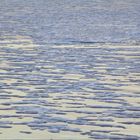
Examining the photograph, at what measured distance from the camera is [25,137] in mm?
6777

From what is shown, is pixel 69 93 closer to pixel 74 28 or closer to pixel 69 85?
pixel 69 85

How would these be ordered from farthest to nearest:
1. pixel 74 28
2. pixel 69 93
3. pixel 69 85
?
pixel 74 28 < pixel 69 85 < pixel 69 93

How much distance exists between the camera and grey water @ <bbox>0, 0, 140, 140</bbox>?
7.22 metres

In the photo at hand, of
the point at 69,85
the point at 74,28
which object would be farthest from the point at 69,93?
the point at 74,28

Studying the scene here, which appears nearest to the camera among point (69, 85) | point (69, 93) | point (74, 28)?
point (69, 93)

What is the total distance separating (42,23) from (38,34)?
Result: 3928 millimetres

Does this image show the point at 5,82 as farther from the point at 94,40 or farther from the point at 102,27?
the point at 102,27

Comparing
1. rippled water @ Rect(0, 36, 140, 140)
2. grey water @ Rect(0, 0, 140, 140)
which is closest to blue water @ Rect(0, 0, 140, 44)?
grey water @ Rect(0, 0, 140, 140)

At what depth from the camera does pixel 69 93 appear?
9031mm

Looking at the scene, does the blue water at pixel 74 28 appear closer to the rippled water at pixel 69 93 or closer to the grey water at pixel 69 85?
the grey water at pixel 69 85

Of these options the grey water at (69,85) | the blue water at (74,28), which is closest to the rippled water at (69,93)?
the grey water at (69,85)

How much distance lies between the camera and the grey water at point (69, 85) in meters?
7.22

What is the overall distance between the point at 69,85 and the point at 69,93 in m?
0.65

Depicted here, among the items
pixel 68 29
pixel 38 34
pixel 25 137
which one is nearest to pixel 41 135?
pixel 25 137
